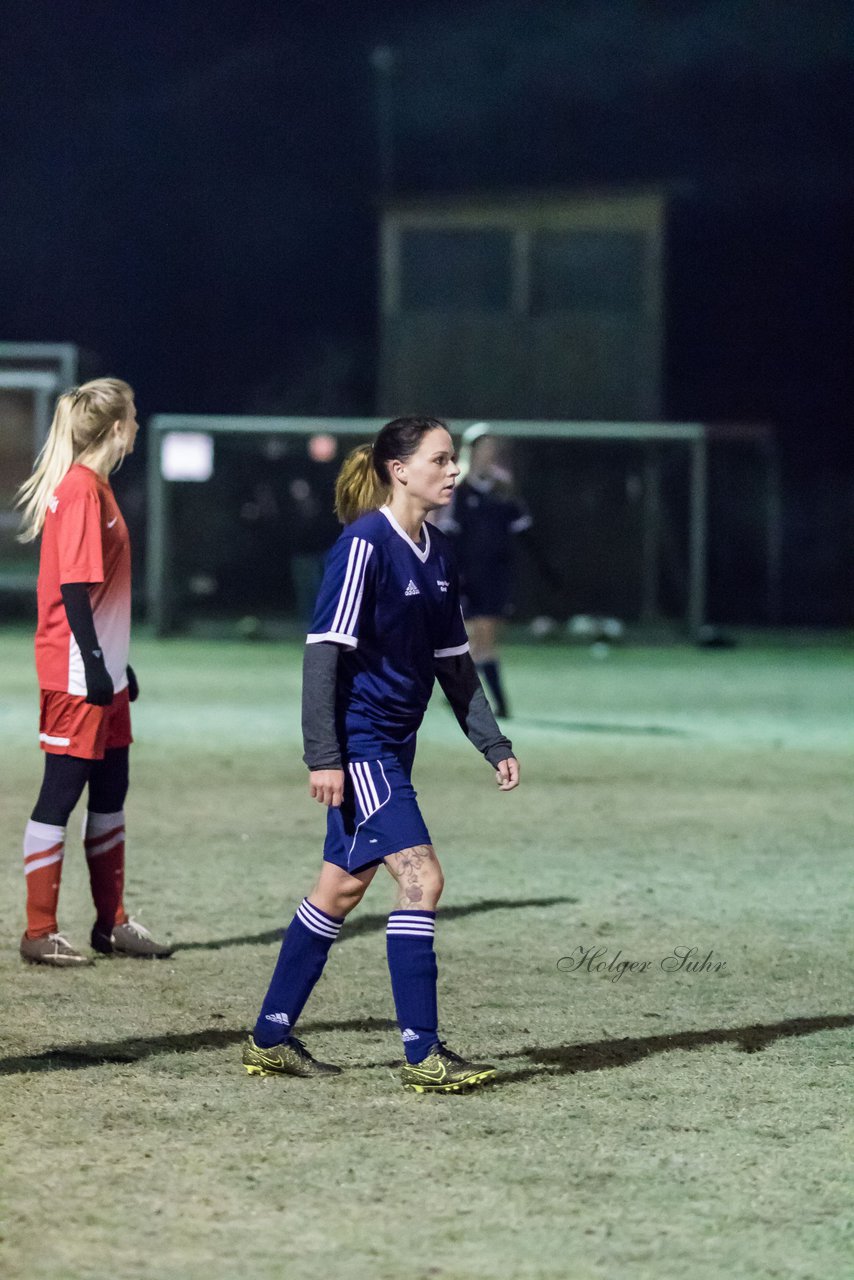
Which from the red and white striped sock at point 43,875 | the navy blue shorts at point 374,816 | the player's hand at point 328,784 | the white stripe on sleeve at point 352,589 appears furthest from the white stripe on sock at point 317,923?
the red and white striped sock at point 43,875

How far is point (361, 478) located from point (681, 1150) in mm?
1818

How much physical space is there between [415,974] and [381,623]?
0.86m

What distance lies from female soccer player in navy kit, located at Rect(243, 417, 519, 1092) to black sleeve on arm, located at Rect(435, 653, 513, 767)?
7 cm

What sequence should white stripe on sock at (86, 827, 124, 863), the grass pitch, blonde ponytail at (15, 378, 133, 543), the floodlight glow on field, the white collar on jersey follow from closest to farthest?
the grass pitch → the white collar on jersey → blonde ponytail at (15, 378, 133, 543) → white stripe on sock at (86, 827, 124, 863) → the floodlight glow on field

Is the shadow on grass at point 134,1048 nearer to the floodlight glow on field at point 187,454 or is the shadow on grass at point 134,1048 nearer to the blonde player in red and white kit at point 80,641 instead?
the blonde player in red and white kit at point 80,641

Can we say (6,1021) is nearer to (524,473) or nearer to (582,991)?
(582,991)

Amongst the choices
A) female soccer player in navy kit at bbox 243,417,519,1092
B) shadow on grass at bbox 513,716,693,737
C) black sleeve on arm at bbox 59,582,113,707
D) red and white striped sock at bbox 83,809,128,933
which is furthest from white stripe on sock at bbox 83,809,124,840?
shadow on grass at bbox 513,716,693,737

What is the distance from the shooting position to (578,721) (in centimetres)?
1520

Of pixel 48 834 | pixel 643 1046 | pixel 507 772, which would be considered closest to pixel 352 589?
pixel 507 772

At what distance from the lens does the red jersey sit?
6.36m

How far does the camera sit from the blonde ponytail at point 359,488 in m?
5.11

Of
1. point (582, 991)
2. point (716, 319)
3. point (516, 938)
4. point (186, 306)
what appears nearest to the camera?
point (582, 991)

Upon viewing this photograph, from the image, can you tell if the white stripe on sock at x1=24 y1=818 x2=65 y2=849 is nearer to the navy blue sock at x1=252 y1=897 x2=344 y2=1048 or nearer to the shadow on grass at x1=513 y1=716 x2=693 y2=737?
Result: the navy blue sock at x1=252 y1=897 x2=344 y2=1048

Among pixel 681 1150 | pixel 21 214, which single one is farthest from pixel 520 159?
pixel 681 1150
